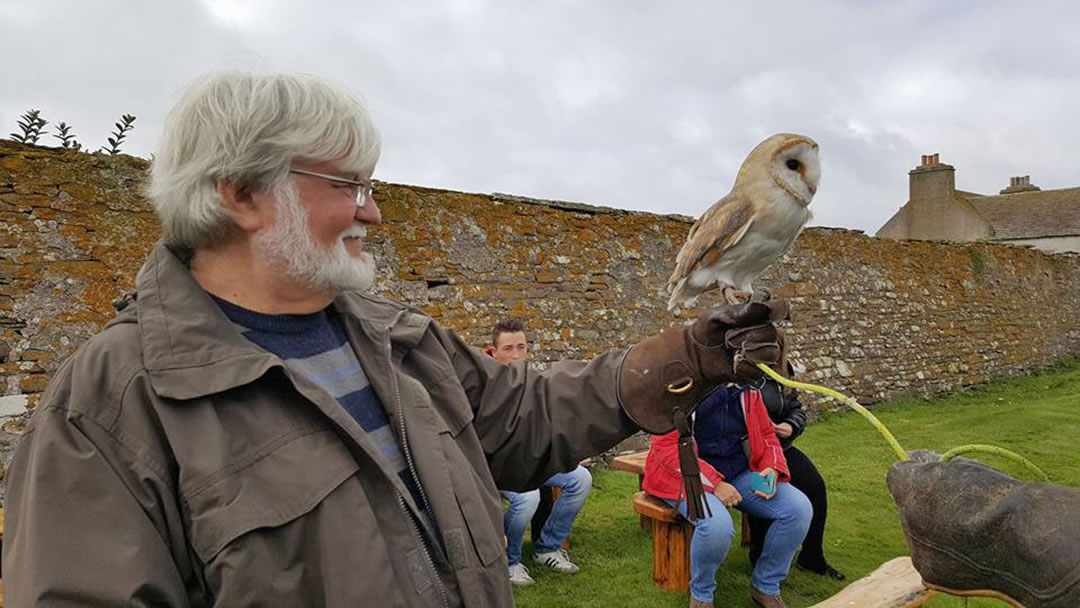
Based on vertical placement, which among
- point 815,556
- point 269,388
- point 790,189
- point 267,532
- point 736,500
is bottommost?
point 815,556

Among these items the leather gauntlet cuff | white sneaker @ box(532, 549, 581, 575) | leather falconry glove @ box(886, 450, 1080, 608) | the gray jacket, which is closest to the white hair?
the gray jacket

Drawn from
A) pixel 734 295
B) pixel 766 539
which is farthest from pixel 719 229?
pixel 766 539

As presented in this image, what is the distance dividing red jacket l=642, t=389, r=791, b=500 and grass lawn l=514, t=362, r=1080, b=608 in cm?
66

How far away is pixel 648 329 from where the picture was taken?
23.7ft

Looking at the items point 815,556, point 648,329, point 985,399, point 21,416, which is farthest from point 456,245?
point 985,399

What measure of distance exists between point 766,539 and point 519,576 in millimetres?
1373

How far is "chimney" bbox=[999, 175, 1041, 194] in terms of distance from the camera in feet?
86.4

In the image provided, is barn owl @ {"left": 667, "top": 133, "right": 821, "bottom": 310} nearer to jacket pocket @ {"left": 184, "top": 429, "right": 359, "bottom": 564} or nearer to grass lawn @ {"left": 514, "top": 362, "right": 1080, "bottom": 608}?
jacket pocket @ {"left": 184, "top": 429, "right": 359, "bottom": 564}

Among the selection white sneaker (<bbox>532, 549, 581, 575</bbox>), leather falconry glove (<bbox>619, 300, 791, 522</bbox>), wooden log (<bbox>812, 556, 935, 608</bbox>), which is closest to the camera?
leather falconry glove (<bbox>619, 300, 791, 522</bbox>)

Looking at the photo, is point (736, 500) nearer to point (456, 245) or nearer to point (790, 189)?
point (790, 189)

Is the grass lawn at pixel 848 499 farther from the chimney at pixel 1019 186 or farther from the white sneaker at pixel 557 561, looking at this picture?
the chimney at pixel 1019 186

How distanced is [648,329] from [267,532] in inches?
246

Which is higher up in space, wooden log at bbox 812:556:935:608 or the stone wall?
the stone wall

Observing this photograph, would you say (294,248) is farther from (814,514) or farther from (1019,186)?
(1019,186)
